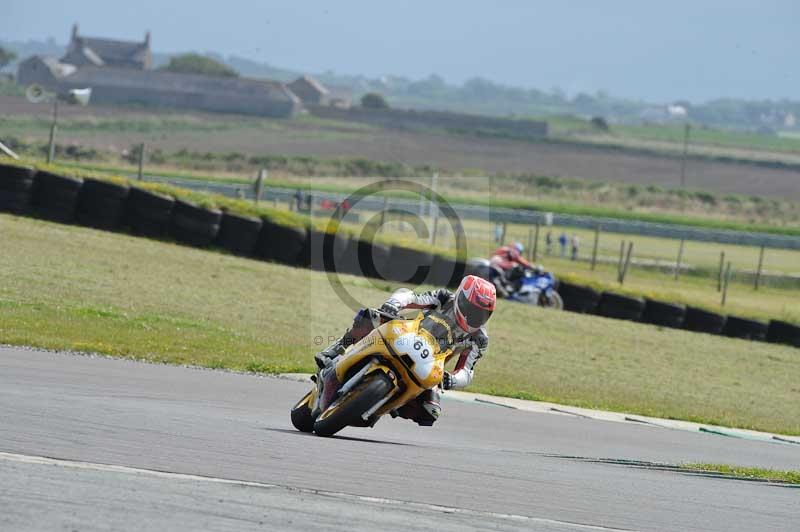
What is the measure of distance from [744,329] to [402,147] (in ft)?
239

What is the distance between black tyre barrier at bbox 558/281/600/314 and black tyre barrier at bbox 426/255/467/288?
2661mm

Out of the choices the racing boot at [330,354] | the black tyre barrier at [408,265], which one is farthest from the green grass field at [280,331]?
the racing boot at [330,354]

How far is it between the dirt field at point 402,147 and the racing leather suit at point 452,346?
60.6m

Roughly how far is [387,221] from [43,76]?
273 ft

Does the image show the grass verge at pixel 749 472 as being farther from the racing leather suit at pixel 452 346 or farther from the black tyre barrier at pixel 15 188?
the black tyre barrier at pixel 15 188

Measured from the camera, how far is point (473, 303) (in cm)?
902

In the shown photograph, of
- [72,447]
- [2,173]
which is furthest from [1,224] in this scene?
[72,447]

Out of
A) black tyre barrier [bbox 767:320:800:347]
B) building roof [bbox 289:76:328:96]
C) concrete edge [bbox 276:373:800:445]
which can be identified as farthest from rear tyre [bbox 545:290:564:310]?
building roof [bbox 289:76:328:96]

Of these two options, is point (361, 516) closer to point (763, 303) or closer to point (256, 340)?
point (256, 340)

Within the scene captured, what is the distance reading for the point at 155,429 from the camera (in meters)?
7.83

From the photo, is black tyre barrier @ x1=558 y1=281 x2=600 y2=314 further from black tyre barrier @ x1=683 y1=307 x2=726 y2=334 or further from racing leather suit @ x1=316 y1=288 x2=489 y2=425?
racing leather suit @ x1=316 y1=288 x2=489 y2=425

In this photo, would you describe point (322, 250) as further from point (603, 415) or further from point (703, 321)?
point (603, 415)

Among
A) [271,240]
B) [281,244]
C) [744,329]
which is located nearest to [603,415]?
[281,244]

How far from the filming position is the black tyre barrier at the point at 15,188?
23000 mm
